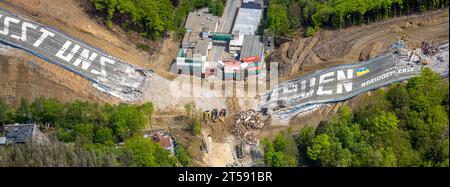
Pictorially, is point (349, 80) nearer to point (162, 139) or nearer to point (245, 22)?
point (245, 22)

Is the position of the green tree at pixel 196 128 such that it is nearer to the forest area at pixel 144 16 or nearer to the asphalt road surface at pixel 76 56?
the asphalt road surface at pixel 76 56

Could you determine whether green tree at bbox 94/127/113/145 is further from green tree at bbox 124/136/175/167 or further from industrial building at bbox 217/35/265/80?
industrial building at bbox 217/35/265/80

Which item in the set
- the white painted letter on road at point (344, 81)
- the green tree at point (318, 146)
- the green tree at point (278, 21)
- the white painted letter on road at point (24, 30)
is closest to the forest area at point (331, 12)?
the green tree at point (278, 21)

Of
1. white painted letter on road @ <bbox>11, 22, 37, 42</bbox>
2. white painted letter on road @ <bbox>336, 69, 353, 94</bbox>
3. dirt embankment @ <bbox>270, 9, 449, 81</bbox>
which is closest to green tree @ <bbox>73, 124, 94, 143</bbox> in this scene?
white painted letter on road @ <bbox>11, 22, 37, 42</bbox>

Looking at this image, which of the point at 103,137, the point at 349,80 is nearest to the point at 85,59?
the point at 103,137

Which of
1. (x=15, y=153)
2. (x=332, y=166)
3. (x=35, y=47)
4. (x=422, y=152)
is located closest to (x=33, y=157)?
(x=15, y=153)

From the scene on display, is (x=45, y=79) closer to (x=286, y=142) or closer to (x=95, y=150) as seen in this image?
(x=95, y=150)
